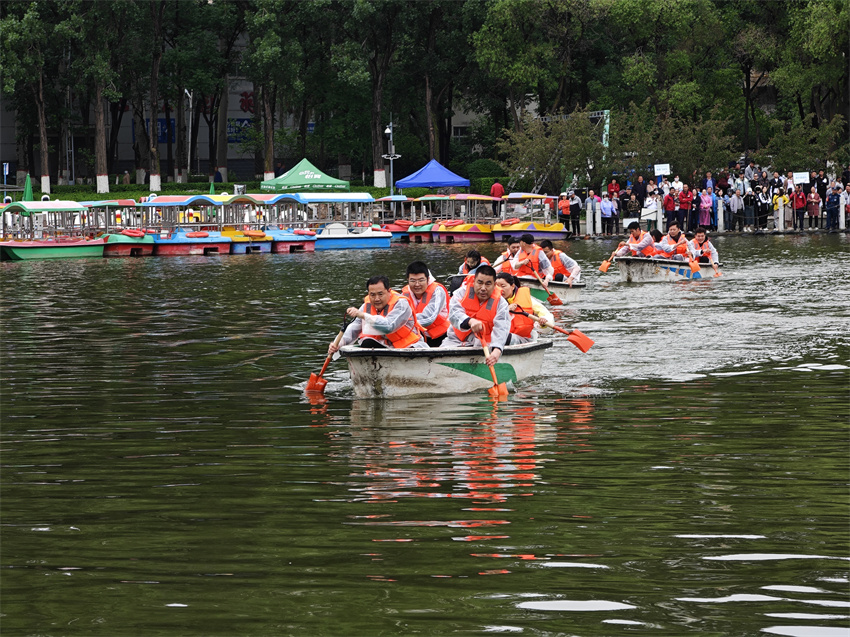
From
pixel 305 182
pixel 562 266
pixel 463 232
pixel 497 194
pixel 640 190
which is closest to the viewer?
pixel 562 266

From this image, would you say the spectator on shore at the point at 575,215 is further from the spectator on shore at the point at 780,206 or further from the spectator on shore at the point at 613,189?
the spectator on shore at the point at 780,206

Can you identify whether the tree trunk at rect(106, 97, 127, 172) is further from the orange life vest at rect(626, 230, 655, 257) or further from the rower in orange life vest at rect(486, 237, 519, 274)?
the rower in orange life vest at rect(486, 237, 519, 274)

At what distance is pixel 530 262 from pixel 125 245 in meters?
26.7

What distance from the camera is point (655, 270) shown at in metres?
31.8

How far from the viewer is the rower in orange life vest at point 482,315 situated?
1524 cm

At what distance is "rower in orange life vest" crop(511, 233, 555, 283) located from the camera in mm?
25594

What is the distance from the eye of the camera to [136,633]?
22.0 feet

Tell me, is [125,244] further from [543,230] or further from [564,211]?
[564,211]

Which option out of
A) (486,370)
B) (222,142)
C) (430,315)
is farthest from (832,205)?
(486,370)

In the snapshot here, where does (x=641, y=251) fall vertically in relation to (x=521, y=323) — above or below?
above

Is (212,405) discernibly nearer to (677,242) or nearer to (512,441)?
(512,441)

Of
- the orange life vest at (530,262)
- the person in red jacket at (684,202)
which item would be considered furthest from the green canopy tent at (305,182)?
the orange life vest at (530,262)

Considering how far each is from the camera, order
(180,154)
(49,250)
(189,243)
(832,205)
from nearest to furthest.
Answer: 1. (49,250)
2. (189,243)
3. (832,205)
4. (180,154)

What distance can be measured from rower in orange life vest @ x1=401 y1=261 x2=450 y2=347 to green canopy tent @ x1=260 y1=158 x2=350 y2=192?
43.3 metres
